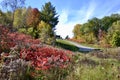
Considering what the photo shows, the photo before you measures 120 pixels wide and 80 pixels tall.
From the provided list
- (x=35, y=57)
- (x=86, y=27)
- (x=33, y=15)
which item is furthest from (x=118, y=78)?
(x=86, y=27)

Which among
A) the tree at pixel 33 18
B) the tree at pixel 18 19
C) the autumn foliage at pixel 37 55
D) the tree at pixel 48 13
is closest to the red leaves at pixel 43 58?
the autumn foliage at pixel 37 55

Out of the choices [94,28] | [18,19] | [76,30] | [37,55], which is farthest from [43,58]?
[76,30]

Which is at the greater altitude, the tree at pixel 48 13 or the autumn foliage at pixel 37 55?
the tree at pixel 48 13

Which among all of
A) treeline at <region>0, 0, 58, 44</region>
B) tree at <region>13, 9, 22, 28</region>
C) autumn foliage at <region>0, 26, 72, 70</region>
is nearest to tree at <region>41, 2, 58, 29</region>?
treeline at <region>0, 0, 58, 44</region>

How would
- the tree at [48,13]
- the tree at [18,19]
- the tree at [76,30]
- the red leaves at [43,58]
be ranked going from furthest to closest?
the tree at [76,30] < the tree at [48,13] < the tree at [18,19] < the red leaves at [43,58]

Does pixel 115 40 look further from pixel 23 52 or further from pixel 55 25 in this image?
pixel 23 52

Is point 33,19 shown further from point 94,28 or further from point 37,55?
point 37,55

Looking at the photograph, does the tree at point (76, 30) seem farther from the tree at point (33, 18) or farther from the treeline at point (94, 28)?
the tree at point (33, 18)

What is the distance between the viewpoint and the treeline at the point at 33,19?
42.6m

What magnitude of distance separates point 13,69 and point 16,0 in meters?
31.5

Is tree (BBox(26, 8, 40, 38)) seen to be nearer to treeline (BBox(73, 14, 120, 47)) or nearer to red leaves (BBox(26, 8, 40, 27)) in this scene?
red leaves (BBox(26, 8, 40, 27))

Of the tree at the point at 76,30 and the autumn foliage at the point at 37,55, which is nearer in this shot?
the autumn foliage at the point at 37,55

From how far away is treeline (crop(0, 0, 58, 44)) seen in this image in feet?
140

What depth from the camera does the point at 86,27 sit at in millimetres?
84438
